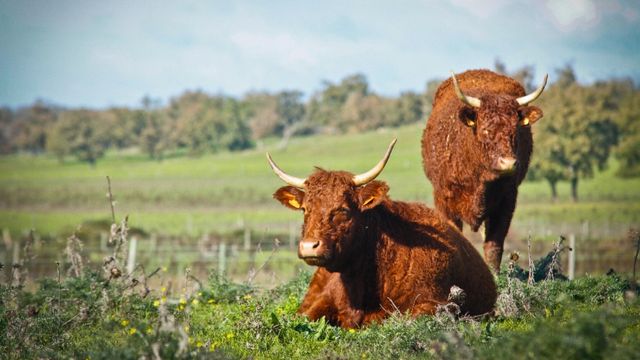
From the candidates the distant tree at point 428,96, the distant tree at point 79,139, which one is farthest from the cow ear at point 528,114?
the distant tree at point 79,139

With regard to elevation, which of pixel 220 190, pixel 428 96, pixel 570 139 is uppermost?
pixel 428 96

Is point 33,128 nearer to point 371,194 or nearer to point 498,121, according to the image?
point 498,121

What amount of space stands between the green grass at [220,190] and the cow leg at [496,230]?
3940cm

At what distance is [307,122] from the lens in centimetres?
14812

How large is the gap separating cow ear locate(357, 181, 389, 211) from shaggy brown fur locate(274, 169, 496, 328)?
11mm

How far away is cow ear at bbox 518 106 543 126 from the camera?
11269 mm

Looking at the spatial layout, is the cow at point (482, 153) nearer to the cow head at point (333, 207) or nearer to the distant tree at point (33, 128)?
the cow head at point (333, 207)

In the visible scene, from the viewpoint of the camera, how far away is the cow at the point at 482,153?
11000mm

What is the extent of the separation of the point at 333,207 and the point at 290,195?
630 millimetres

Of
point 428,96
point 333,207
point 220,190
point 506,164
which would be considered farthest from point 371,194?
point 428,96

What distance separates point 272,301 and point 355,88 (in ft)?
504

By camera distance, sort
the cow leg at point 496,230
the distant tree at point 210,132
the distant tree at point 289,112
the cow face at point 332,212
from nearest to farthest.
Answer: the cow face at point 332,212 < the cow leg at point 496,230 < the distant tree at point 210,132 < the distant tree at point 289,112

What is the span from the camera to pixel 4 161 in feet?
455

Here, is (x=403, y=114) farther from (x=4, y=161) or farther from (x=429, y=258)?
(x=429, y=258)
